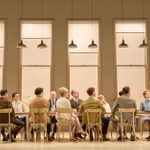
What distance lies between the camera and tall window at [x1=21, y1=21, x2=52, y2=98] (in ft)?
44.0

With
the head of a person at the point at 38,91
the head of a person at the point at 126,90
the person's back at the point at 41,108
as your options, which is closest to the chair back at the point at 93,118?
the head of a person at the point at 126,90

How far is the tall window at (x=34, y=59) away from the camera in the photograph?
13406mm

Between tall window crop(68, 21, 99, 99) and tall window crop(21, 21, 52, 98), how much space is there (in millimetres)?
812

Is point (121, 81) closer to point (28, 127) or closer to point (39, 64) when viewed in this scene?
point (39, 64)

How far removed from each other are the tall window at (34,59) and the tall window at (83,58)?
0.81m

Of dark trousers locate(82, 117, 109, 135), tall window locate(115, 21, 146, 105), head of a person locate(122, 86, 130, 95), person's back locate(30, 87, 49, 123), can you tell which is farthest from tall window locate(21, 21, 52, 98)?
head of a person locate(122, 86, 130, 95)

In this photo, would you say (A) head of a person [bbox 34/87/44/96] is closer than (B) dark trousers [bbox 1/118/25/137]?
Result: Yes

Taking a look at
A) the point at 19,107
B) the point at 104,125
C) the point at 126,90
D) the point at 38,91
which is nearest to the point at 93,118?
the point at 104,125

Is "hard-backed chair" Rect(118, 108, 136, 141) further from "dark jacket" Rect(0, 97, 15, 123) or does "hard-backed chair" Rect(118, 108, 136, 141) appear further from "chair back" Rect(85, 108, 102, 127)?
"dark jacket" Rect(0, 97, 15, 123)

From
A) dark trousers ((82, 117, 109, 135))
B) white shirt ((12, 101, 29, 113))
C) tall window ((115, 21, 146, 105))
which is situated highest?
tall window ((115, 21, 146, 105))

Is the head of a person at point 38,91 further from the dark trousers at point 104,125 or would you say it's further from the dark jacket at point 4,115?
the dark trousers at point 104,125

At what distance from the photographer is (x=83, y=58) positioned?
44.6ft

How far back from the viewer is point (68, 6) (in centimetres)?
1364

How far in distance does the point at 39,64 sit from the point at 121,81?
2955 mm
